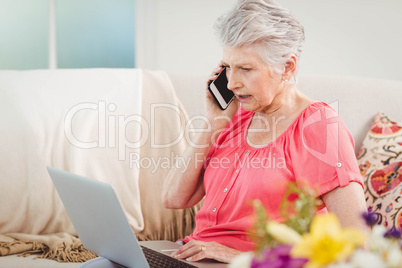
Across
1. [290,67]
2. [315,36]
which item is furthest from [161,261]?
[315,36]

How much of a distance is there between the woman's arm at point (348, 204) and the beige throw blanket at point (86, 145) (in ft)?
2.84

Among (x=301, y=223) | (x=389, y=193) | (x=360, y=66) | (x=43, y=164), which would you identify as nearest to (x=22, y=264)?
(x=43, y=164)

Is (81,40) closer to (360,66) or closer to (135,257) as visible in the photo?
(360,66)

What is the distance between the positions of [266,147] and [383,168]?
0.63 metres

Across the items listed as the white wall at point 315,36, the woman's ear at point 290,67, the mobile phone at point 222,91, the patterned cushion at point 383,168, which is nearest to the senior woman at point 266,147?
the woman's ear at point 290,67

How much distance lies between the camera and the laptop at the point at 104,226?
3.76ft

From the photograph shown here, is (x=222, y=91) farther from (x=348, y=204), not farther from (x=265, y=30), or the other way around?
(x=348, y=204)

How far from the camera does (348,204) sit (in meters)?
1.39

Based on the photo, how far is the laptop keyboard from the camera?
1413 millimetres

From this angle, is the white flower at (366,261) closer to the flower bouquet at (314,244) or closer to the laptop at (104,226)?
the flower bouquet at (314,244)

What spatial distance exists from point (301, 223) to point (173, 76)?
5.80 ft

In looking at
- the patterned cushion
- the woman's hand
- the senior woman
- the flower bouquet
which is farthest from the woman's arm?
the flower bouquet

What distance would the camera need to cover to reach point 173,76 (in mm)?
2375

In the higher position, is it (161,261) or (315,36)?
(315,36)
